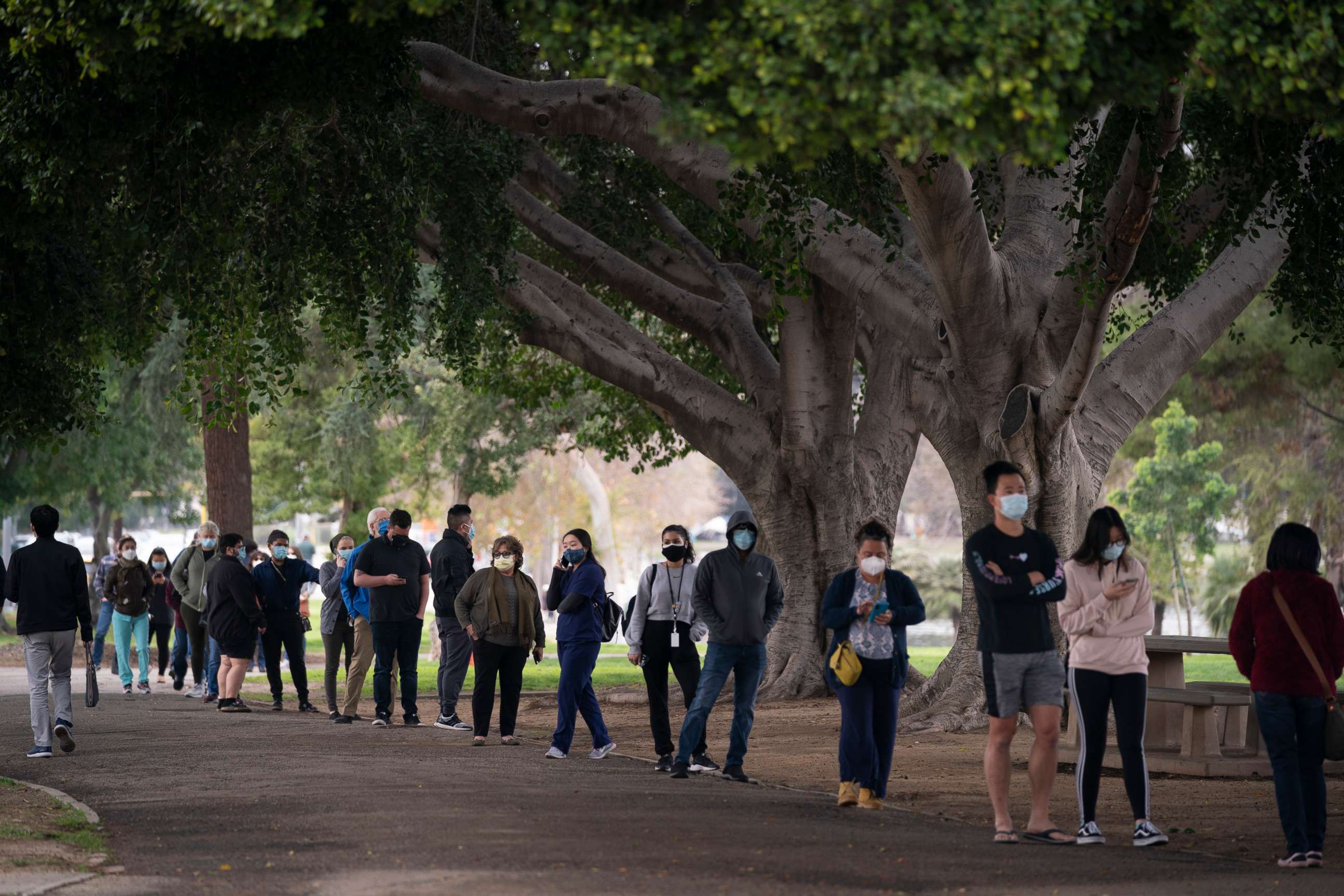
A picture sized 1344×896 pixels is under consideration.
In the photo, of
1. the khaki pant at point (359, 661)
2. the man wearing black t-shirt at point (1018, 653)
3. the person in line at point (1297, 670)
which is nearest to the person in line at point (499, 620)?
the khaki pant at point (359, 661)

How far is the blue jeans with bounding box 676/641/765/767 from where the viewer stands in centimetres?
1084

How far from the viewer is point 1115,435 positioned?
50.6 ft

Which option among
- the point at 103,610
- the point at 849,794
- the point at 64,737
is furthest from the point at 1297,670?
the point at 103,610

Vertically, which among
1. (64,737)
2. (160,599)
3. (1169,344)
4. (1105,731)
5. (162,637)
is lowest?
(64,737)

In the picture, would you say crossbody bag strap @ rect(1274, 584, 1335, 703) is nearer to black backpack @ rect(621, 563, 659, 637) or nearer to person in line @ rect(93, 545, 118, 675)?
black backpack @ rect(621, 563, 659, 637)

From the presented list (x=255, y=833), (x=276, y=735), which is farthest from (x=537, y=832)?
(x=276, y=735)

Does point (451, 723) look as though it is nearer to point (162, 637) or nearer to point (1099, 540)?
point (1099, 540)

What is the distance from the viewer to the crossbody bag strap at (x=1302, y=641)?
319 inches

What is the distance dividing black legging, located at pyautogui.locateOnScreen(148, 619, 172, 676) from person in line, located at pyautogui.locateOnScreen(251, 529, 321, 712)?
159 inches

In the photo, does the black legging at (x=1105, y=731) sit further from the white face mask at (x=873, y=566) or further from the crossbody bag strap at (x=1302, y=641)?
the white face mask at (x=873, y=566)

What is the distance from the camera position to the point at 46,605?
1210 centimetres

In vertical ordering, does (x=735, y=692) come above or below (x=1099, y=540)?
below

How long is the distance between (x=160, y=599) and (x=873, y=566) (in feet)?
44.8

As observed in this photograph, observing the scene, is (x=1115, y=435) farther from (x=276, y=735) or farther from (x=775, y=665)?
(x=276, y=735)
